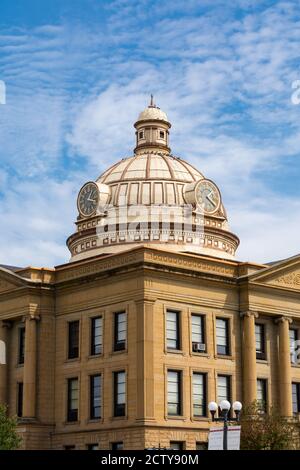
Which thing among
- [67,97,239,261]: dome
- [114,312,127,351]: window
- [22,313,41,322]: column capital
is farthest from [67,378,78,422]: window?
[67,97,239,261]: dome

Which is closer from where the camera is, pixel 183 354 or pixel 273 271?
pixel 183 354

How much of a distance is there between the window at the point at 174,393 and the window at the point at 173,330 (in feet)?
5.32

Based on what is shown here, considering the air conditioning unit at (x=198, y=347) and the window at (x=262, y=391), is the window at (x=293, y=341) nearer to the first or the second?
the window at (x=262, y=391)

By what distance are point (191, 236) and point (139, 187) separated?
5.98 metres

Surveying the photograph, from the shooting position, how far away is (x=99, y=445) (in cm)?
5575

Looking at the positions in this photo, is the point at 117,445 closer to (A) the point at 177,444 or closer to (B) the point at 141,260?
(A) the point at 177,444

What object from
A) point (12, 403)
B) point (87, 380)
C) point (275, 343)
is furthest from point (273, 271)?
point (12, 403)

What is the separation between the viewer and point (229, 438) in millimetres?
39562

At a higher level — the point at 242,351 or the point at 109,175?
the point at 109,175

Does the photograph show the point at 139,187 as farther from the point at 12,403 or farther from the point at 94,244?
the point at 12,403

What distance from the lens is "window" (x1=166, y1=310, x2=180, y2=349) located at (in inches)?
2203

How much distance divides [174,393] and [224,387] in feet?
13.5

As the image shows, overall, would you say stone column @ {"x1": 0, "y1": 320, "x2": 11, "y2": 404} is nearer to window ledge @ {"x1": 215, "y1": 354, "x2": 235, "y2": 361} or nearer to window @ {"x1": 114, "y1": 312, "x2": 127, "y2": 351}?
window @ {"x1": 114, "y1": 312, "x2": 127, "y2": 351}

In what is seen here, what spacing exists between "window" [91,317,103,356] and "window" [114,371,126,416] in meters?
2.41
